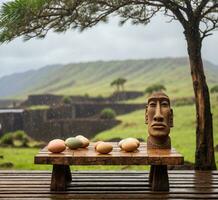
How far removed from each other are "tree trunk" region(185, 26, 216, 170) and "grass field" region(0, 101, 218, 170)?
698cm

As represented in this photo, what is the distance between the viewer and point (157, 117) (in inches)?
279

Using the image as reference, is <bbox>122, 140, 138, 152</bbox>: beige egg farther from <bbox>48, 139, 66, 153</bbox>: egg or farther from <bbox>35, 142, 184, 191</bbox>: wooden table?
<bbox>48, 139, 66, 153</bbox>: egg

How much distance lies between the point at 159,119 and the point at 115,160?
0.96 metres

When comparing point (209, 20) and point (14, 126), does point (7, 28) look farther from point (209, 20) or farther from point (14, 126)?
point (14, 126)

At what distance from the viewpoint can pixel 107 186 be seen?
7.47 meters

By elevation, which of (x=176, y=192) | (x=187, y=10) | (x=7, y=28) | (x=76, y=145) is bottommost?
(x=176, y=192)

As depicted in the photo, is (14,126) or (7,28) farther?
(14,126)

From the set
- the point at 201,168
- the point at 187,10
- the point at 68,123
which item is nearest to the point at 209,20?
the point at 187,10

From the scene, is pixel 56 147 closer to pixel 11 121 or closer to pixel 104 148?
pixel 104 148

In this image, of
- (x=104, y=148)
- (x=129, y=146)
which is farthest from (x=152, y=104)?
(x=104, y=148)

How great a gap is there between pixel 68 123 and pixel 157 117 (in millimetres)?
28019

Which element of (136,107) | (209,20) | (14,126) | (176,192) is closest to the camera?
(176,192)

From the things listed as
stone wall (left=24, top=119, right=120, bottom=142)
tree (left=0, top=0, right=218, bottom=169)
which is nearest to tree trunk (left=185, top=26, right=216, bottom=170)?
tree (left=0, top=0, right=218, bottom=169)

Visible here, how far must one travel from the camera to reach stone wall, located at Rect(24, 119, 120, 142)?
3381 cm
